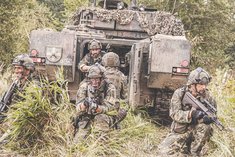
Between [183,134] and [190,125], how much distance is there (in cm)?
14

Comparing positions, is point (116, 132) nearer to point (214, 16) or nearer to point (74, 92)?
point (74, 92)

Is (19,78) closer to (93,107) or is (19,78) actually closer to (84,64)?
(93,107)

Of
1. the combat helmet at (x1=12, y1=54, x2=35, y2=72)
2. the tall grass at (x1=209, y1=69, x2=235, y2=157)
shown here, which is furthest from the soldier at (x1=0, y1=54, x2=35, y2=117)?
the tall grass at (x1=209, y1=69, x2=235, y2=157)

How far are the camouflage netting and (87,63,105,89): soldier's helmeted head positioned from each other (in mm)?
3501

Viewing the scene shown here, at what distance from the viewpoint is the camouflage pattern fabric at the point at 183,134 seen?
5551 mm

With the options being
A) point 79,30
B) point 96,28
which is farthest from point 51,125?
point 96,28

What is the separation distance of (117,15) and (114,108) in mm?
3597

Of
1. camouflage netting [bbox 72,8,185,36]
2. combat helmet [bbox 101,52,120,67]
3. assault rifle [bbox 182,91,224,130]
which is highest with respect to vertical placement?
camouflage netting [bbox 72,8,185,36]

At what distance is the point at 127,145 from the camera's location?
5.45m

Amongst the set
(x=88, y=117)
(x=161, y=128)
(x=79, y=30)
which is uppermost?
(x=79, y=30)

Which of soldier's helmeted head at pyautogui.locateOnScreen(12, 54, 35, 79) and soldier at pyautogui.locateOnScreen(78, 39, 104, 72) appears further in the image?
soldier at pyautogui.locateOnScreen(78, 39, 104, 72)

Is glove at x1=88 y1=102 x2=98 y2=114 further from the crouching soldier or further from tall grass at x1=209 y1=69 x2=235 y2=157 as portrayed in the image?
tall grass at x1=209 y1=69 x2=235 y2=157

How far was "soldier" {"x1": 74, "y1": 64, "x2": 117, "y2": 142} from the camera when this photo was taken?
5555mm

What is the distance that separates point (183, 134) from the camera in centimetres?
574
